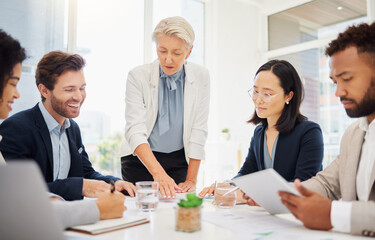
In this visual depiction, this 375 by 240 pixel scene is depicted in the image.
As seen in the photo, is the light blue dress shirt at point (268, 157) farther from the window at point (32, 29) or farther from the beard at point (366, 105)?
the window at point (32, 29)

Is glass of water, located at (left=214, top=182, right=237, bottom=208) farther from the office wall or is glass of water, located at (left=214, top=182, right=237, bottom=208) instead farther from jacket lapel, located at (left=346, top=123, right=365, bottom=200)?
the office wall

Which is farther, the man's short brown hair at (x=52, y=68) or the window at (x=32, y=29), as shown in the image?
the window at (x=32, y=29)

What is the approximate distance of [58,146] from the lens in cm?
175

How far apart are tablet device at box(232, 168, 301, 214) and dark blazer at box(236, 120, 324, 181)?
531 mm

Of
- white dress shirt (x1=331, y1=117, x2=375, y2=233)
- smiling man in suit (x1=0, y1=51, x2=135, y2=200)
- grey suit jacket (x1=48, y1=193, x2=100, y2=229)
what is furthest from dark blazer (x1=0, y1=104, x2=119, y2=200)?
white dress shirt (x1=331, y1=117, x2=375, y2=233)

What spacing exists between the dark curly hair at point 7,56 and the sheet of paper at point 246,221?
87 centimetres

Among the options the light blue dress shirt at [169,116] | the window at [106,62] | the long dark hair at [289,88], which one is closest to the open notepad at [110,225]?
the light blue dress shirt at [169,116]

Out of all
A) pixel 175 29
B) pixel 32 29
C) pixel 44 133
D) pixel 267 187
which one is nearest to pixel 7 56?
pixel 44 133

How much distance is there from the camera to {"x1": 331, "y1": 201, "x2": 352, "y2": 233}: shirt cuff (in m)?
0.96

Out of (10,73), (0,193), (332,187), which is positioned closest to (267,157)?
(332,187)

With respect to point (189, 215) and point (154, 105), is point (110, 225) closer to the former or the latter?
point (189, 215)

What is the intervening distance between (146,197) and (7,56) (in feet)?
2.39

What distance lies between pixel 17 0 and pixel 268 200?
11.8 ft

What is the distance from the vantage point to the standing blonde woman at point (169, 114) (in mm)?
1949
